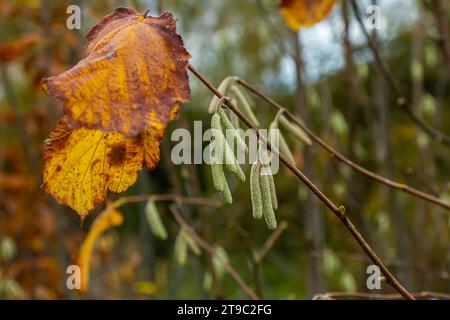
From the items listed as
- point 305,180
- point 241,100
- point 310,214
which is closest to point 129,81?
point 305,180

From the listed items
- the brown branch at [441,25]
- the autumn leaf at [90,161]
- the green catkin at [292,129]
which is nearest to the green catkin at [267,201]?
the autumn leaf at [90,161]

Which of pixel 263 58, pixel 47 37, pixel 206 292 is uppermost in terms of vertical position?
pixel 263 58

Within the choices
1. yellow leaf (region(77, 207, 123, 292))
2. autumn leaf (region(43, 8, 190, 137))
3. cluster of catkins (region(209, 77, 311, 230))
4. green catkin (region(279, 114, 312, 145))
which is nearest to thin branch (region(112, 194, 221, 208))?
yellow leaf (region(77, 207, 123, 292))

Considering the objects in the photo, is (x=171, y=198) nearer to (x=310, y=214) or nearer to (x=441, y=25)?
(x=310, y=214)

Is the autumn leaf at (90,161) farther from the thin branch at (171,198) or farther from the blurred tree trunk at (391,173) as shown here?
the blurred tree trunk at (391,173)
